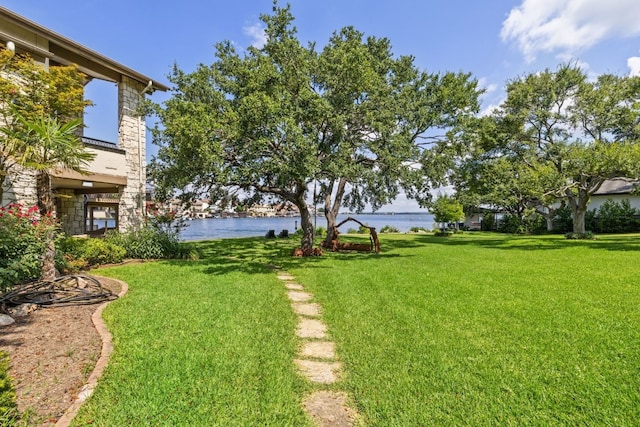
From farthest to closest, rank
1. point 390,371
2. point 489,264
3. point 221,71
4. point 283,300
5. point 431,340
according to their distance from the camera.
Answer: point 221,71, point 489,264, point 283,300, point 431,340, point 390,371

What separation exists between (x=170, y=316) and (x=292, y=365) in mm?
2449

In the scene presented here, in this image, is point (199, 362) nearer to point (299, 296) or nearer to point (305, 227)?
point (299, 296)

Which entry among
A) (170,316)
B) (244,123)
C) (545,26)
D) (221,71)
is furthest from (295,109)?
(545,26)

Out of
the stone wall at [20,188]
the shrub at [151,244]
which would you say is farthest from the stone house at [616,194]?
the stone wall at [20,188]

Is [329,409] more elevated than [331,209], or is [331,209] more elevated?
[331,209]

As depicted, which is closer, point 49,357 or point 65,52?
point 49,357

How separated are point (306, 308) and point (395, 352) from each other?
231cm

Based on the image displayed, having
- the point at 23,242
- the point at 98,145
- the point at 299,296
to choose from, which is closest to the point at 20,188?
the point at 98,145

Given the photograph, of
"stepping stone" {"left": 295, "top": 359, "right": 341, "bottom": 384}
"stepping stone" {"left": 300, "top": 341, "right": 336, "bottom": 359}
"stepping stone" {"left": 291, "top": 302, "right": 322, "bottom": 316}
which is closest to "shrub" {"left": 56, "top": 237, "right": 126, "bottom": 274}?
"stepping stone" {"left": 291, "top": 302, "right": 322, "bottom": 316}

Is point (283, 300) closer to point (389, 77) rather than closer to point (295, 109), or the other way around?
point (295, 109)

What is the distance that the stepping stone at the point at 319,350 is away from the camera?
4012 mm

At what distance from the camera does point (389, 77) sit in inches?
575

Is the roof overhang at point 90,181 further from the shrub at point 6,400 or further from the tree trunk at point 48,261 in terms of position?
the shrub at point 6,400

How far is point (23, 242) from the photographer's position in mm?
Result: 6484
